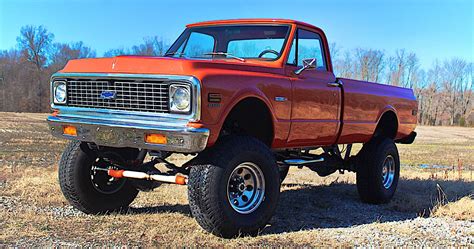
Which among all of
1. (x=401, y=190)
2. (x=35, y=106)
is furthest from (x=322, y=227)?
(x=35, y=106)

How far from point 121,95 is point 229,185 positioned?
1.36 meters

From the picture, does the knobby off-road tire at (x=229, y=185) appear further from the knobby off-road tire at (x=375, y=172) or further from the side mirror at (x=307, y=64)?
the knobby off-road tire at (x=375, y=172)

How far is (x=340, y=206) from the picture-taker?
710 cm

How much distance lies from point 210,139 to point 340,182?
5.47 m

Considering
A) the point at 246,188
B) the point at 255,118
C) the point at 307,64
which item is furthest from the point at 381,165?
the point at 246,188

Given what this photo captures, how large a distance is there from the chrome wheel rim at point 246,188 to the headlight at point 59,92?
2005mm

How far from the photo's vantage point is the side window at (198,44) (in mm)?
6602

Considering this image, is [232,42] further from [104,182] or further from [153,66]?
[104,182]

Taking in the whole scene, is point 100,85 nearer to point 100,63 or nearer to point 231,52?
point 100,63

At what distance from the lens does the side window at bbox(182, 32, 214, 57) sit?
660cm

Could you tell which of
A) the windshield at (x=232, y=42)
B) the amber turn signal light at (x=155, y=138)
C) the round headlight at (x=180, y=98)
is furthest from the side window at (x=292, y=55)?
the amber turn signal light at (x=155, y=138)

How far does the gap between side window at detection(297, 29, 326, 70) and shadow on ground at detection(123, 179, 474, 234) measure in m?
1.84

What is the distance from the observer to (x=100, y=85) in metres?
5.21

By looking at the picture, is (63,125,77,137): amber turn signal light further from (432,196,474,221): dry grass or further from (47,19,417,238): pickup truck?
(432,196,474,221): dry grass
